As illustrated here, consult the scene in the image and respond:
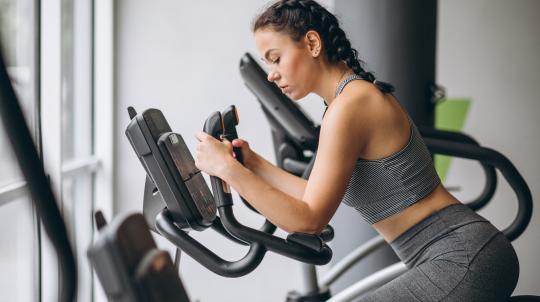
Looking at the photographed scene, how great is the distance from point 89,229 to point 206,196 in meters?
2.15

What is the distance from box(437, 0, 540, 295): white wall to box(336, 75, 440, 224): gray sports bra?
8.48 feet

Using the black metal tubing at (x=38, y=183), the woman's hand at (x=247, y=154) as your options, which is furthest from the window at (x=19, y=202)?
the black metal tubing at (x=38, y=183)

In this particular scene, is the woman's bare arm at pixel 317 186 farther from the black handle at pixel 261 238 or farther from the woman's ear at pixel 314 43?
the woman's ear at pixel 314 43

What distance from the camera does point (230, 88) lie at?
12.3 feet

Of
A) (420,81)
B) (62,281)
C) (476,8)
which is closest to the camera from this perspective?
(62,281)

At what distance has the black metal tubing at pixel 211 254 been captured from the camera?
55.9 inches

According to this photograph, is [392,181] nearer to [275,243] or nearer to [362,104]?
[362,104]

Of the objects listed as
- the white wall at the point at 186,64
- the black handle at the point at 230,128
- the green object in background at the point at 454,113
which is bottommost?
the green object in background at the point at 454,113

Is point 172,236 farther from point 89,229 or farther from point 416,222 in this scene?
point 89,229

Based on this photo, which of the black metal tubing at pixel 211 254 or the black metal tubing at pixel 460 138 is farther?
the black metal tubing at pixel 460 138

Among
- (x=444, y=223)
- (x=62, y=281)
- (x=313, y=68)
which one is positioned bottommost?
(x=444, y=223)

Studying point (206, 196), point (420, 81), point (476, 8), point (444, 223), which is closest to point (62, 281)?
point (206, 196)

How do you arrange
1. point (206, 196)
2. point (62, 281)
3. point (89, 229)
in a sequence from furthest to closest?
point (89, 229)
point (206, 196)
point (62, 281)

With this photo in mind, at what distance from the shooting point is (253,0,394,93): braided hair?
5.27 ft
